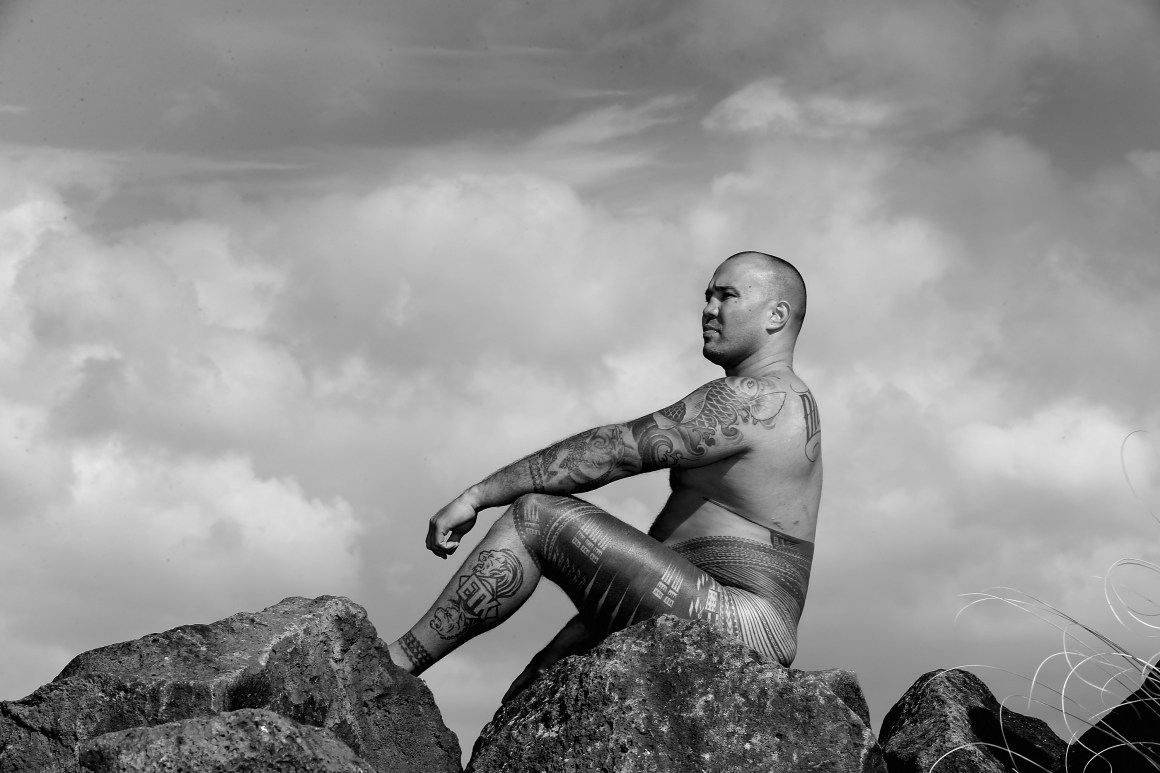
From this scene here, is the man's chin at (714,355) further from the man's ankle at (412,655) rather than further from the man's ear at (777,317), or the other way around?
the man's ankle at (412,655)

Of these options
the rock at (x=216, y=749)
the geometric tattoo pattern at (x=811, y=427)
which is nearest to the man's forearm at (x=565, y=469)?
the geometric tattoo pattern at (x=811, y=427)

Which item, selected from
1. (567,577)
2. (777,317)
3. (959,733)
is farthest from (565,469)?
(959,733)

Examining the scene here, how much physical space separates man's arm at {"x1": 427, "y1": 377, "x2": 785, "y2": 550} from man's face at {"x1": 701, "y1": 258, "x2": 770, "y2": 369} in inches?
21.3

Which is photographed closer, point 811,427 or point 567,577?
point 567,577

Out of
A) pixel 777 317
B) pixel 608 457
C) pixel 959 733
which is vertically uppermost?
A: pixel 777 317

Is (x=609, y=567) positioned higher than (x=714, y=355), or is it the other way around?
(x=714, y=355)

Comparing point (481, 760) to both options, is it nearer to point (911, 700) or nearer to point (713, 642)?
point (713, 642)

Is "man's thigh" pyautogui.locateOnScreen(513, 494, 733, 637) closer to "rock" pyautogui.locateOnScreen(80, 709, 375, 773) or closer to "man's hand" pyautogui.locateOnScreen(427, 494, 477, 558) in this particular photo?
"man's hand" pyautogui.locateOnScreen(427, 494, 477, 558)

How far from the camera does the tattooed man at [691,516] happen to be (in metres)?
8.37

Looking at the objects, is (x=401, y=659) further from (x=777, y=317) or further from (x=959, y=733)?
(x=959, y=733)

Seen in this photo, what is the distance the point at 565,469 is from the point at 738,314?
1566mm

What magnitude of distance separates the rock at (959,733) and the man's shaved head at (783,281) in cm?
255

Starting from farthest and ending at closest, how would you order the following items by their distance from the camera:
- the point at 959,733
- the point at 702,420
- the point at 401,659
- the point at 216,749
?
the point at 959,733
the point at 702,420
the point at 401,659
the point at 216,749

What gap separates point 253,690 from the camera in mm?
7547
